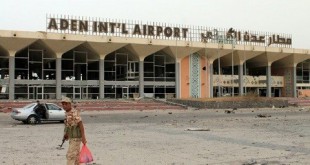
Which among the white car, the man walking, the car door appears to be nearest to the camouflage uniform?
the man walking

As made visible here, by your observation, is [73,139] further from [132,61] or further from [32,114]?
[132,61]

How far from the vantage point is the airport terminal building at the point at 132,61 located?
50.7 metres

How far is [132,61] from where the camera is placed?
5844 cm

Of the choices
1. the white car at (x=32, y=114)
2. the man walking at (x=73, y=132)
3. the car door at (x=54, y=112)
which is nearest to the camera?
the man walking at (x=73, y=132)

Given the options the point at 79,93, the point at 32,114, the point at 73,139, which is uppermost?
the point at 79,93

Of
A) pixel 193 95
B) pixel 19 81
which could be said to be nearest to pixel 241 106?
pixel 193 95

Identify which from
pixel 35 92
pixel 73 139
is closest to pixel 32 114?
pixel 73 139

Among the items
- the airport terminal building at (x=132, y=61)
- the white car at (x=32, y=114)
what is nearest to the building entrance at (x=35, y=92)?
the airport terminal building at (x=132, y=61)

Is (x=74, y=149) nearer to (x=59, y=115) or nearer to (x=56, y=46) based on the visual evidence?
(x=59, y=115)

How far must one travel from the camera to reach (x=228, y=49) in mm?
62688

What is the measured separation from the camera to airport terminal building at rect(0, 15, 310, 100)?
50.7 meters

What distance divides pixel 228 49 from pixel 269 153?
52.8 m

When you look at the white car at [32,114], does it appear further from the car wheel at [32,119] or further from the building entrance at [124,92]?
the building entrance at [124,92]

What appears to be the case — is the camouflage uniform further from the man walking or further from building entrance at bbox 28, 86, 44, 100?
building entrance at bbox 28, 86, 44, 100
